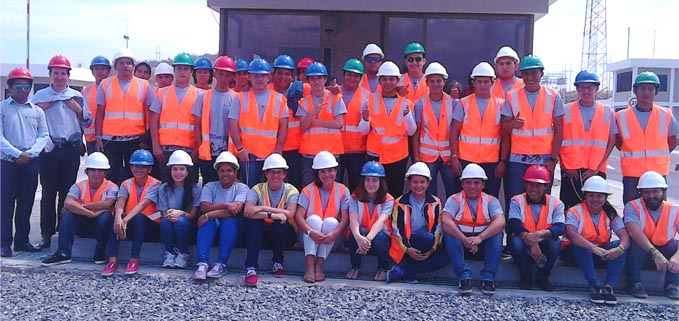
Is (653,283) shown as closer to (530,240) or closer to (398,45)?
(530,240)

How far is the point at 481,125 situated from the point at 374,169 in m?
1.17

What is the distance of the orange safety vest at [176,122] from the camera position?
256 inches

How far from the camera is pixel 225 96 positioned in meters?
6.52

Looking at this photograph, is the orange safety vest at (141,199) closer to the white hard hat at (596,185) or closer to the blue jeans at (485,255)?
the blue jeans at (485,255)

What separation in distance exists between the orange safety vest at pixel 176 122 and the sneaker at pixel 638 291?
4.59m

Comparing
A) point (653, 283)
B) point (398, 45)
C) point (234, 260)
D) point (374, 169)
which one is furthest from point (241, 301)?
point (398, 45)

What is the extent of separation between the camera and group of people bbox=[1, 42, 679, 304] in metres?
5.70

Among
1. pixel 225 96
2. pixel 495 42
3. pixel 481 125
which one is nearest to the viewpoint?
pixel 481 125

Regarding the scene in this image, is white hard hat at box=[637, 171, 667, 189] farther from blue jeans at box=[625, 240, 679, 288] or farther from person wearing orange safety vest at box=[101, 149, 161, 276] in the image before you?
person wearing orange safety vest at box=[101, 149, 161, 276]

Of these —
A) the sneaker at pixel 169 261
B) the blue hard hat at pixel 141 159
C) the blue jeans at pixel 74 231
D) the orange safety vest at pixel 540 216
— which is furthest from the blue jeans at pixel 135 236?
the orange safety vest at pixel 540 216

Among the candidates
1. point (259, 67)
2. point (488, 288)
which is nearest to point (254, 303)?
point (488, 288)

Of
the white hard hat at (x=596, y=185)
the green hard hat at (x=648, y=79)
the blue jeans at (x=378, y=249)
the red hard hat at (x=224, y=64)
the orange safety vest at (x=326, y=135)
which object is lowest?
the blue jeans at (x=378, y=249)

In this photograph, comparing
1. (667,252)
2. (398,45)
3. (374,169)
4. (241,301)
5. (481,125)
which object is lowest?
(241,301)

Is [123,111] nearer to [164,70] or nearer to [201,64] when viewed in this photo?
[164,70]
